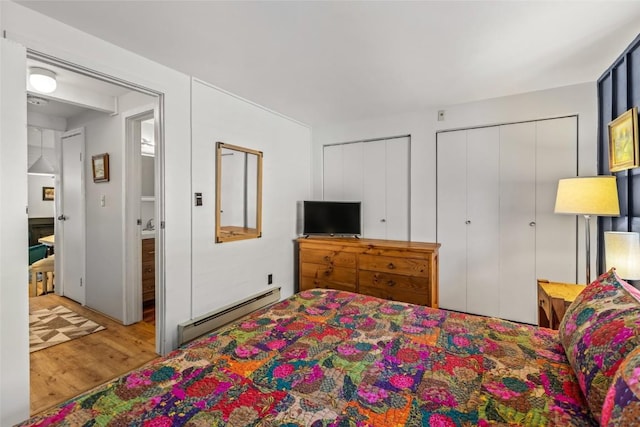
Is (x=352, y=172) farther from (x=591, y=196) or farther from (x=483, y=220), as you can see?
(x=591, y=196)

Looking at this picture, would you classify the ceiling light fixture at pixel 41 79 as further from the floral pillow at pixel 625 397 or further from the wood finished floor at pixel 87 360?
the floral pillow at pixel 625 397

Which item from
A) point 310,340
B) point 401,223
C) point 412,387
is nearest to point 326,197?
point 401,223

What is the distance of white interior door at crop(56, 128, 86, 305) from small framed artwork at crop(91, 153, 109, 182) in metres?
0.28

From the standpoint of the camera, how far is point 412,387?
1.00 metres

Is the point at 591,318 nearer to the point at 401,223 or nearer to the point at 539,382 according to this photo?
the point at 539,382

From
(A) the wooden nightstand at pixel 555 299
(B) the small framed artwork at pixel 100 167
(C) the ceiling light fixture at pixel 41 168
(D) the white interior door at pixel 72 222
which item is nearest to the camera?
(A) the wooden nightstand at pixel 555 299

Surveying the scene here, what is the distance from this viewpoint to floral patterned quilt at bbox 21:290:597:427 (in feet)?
2.79

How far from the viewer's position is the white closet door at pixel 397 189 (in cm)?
354

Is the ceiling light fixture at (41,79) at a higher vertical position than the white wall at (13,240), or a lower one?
higher

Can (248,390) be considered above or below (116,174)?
below

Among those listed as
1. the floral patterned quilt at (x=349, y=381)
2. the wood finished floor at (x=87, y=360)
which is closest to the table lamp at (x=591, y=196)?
the floral patterned quilt at (x=349, y=381)

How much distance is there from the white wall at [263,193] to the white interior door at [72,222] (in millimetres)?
1955

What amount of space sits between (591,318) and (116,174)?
3864mm

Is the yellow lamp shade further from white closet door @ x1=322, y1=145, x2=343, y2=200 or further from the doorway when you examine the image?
the doorway
